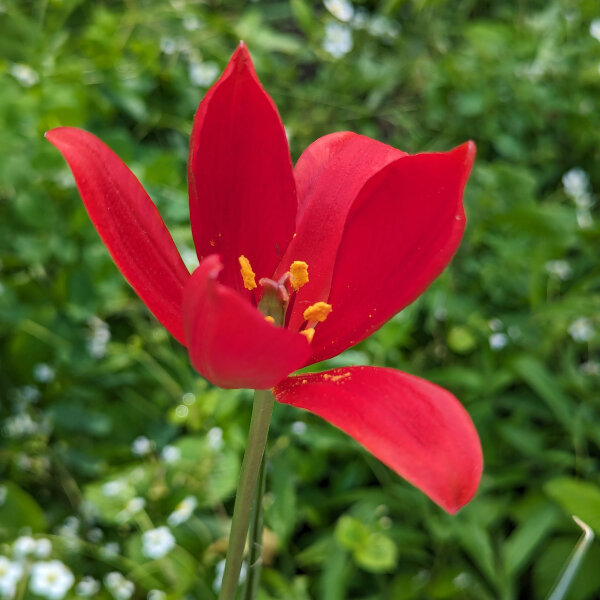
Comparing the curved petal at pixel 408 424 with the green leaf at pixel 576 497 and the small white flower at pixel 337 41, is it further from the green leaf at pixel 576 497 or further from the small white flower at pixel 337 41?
the small white flower at pixel 337 41

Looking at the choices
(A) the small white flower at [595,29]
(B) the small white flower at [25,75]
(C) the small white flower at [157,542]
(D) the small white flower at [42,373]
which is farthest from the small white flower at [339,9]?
A: (C) the small white flower at [157,542]

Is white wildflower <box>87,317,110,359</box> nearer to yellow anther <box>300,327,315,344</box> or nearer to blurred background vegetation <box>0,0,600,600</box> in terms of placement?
blurred background vegetation <box>0,0,600,600</box>

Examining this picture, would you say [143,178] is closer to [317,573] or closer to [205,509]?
[205,509]

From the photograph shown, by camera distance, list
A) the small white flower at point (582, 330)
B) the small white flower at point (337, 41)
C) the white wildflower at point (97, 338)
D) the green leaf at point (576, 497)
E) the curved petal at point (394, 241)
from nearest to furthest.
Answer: the curved petal at point (394, 241) → the green leaf at point (576, 497) → the white wildflower at point (97, 338) → the small white flower at point (582, 330) → the small white flower at point (337, 41)

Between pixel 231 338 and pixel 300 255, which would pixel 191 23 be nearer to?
pixel 300 255

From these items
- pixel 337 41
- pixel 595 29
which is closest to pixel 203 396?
pixel 337 41

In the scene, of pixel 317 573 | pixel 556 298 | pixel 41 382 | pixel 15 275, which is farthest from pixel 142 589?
pixel 556 298
